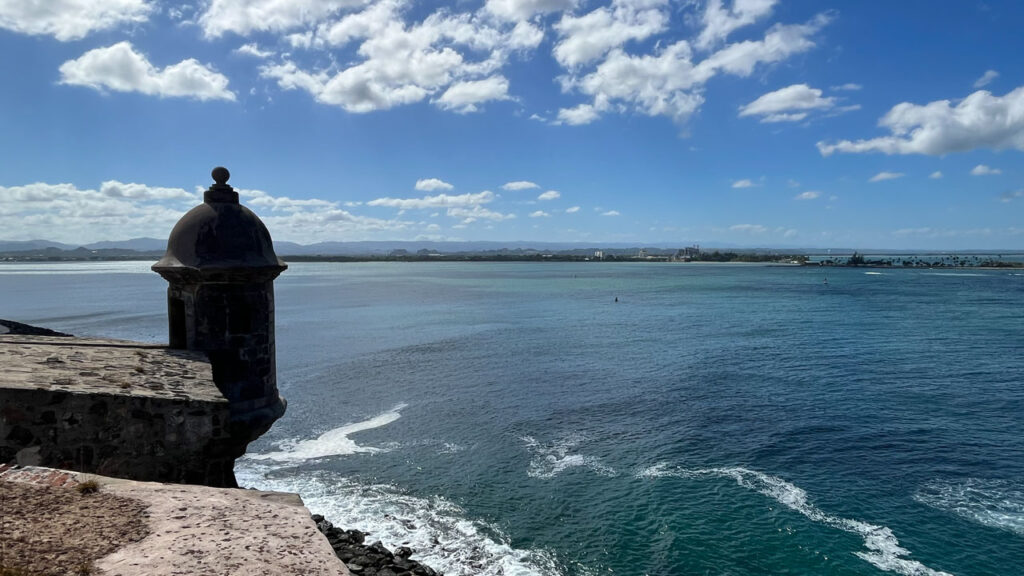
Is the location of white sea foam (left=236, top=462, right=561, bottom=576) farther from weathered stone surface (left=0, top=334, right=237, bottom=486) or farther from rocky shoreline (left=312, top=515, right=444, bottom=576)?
weathered stone surface (left=0, top=334, right=237, bottom=486)

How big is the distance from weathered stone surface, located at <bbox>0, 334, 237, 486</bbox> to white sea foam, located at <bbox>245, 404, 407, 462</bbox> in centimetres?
1274

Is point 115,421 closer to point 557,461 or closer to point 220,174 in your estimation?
point 220,174

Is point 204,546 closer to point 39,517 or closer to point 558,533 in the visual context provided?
point 39,517

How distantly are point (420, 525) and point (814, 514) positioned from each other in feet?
33.6

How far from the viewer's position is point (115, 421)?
7.61 meters

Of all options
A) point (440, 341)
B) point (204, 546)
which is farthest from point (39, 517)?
point (440, 341)

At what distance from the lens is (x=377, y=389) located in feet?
97.7

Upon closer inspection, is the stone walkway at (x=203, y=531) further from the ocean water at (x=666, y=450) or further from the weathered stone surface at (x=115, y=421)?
the ocean water at (x=666, y=450)

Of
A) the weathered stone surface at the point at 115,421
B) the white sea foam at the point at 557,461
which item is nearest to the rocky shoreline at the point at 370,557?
the weathered stone surface at the point at 115,421

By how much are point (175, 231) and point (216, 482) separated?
4606 millimetres

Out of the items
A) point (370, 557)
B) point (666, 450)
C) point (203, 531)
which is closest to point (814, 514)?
point (666, 450)

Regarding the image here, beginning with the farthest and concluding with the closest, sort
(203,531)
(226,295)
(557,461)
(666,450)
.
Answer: (666,450) → (557,461) → (226,295) → (203,531)

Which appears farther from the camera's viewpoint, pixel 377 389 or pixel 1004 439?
pixel 377 389

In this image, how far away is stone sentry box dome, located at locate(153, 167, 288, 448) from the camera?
1007 cm
